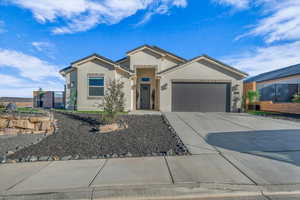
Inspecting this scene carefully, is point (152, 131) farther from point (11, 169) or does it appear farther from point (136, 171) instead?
point (11, 169)

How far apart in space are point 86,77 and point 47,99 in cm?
595

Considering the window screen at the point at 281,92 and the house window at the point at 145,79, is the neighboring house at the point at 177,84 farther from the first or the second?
the window screen at the point at 281,92

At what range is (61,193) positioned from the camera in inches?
105

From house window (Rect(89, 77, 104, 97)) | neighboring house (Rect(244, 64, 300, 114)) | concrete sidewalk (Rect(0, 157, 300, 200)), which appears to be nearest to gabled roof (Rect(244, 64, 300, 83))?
neighboring house (Rect(244, 64, 300, 114))

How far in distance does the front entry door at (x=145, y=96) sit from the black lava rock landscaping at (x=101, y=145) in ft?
25.8

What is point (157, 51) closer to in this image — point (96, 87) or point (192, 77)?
point (192, 77)

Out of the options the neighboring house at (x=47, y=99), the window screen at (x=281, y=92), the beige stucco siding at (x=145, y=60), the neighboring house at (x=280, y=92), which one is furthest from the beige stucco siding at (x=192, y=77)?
the neighboring house at (x=47, y=99)

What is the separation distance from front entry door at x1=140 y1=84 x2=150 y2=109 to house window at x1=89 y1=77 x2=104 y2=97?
4003mm

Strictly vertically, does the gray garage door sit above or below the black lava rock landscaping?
above

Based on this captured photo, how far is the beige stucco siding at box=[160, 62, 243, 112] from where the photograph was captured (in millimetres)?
12469

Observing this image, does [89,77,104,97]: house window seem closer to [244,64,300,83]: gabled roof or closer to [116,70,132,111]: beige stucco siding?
[116,70,132,111]: beige stucco siding

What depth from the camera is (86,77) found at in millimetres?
12203

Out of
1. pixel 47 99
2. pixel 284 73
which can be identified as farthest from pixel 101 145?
pixel 284 73

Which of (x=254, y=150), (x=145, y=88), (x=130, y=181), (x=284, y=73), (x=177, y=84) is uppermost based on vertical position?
(x=284, y=73)
